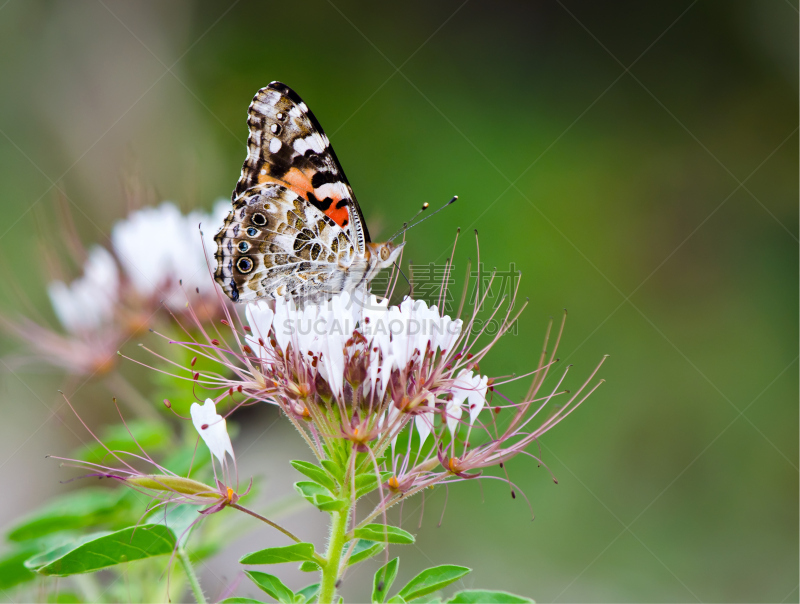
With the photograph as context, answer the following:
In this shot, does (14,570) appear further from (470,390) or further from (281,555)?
(470,390)

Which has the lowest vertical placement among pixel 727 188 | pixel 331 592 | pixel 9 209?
pixel 331 592

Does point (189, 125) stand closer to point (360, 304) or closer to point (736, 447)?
point (360, 304)

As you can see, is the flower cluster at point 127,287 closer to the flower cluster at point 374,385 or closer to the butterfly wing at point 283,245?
the butterfly wing at point 283,245

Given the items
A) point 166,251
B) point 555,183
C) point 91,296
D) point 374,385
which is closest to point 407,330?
point 374,385

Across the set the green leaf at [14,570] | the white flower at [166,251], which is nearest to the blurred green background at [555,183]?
the white flower at [166,251]

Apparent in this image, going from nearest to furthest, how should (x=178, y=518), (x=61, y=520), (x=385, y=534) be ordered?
(x=385, y=534), (x=178, y=518), (x=61, y=520)

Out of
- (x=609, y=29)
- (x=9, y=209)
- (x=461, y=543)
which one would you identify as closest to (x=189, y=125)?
(x=9, y=209)
